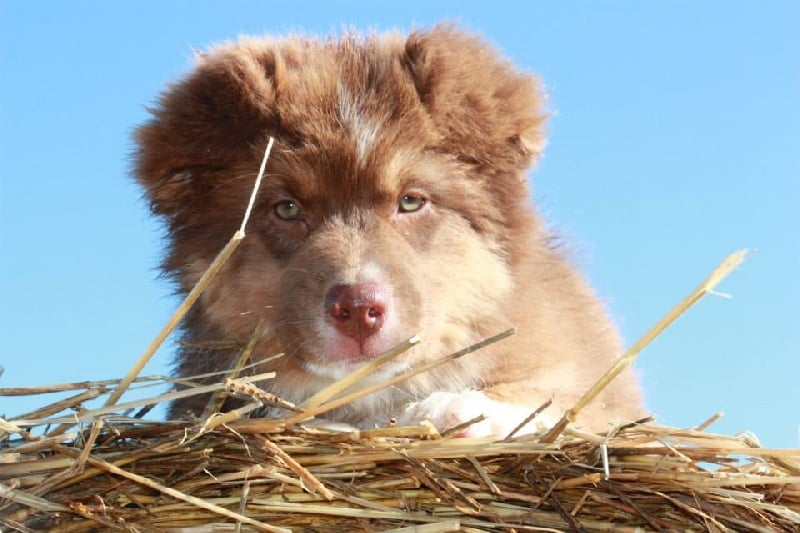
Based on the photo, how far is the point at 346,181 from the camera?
16.1 feet

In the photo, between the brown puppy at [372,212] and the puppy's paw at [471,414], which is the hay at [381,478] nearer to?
the puppy's paw at [471,414]

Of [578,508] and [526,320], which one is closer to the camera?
[578,508]

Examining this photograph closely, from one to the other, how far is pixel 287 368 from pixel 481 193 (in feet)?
4.05

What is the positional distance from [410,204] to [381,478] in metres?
1.59

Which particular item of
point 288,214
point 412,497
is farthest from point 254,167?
point 412,497

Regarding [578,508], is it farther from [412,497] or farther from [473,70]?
[473,70]

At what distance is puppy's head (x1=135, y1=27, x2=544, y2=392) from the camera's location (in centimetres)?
476

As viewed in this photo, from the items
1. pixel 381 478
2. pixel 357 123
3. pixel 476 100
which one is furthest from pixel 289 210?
Answer: pixel 381 478

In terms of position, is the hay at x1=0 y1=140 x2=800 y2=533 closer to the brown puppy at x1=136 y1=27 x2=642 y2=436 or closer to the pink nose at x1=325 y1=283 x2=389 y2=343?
the pink nose at x1=325 y1=283 x2=389 y2=343

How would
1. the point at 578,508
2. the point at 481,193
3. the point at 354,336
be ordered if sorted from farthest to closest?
1. the point at 481,193
2. the point at 354,336
3. the point at 578,508

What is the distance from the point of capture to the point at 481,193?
5.29m

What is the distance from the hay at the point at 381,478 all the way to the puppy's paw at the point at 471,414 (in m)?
0.63

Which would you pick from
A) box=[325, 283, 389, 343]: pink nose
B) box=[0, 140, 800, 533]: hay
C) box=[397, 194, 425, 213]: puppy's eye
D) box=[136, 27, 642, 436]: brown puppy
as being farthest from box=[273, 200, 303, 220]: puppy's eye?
box=[0, 140, 800, 533]: hay

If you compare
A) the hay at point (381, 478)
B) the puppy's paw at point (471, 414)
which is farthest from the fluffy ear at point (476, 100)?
the hay at point (381, 478)
